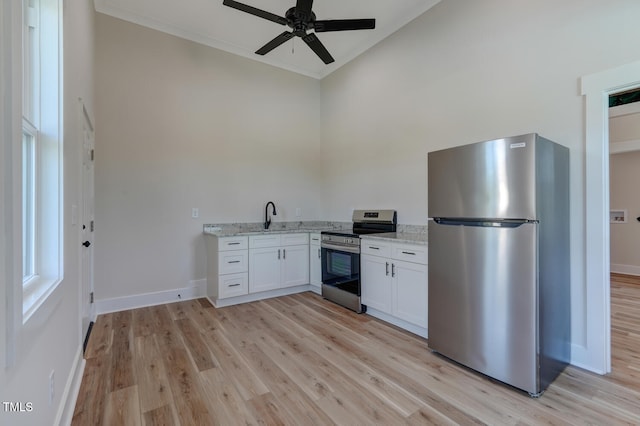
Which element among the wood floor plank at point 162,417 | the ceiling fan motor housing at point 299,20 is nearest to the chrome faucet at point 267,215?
the ceiling fan motor housing at point 299,20

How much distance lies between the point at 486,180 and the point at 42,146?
2.69 m

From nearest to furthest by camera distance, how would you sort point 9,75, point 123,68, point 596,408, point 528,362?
point 9,75 < point 596,408 < point 528,362 < point 123,68

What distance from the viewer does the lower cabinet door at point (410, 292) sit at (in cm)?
279

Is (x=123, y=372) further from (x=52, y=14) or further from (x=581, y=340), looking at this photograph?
(x=581, y=340)

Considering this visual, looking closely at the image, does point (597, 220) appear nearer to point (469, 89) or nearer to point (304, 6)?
point (469, 89)

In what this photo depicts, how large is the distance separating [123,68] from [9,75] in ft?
10.8

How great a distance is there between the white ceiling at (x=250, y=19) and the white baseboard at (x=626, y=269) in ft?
18.6

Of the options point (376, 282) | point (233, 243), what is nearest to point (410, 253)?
point (376, 282)

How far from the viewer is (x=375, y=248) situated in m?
3.30

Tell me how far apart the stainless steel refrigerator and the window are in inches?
98.6

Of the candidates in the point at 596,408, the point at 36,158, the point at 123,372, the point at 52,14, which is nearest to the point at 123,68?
the point at 52,14

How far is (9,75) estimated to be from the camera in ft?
2.89

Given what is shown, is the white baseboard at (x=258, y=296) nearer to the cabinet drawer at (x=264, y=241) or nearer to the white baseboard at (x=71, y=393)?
the cabinet drawer at (x=264, y=241)

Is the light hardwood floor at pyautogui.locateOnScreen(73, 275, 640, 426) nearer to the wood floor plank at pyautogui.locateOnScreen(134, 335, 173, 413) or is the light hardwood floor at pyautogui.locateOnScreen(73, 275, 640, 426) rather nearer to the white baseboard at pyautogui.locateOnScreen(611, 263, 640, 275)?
the wood floor plank at pyautogui.locateOnScreen(134, 335, 173, 413)
